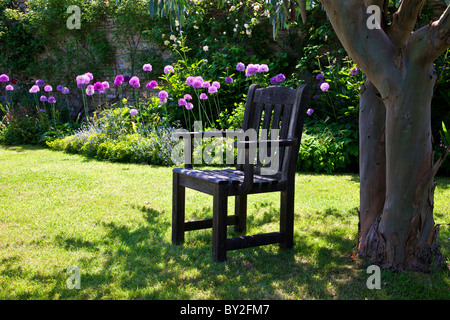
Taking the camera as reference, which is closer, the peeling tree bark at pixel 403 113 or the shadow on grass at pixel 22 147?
the peeling tree bark at pixel 403 113

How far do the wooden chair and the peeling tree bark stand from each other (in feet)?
1.88

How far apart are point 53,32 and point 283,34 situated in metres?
5.64

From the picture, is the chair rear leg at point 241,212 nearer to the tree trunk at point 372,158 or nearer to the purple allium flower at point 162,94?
the tree trunk at point 372,158

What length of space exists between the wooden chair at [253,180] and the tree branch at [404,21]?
2.17 ft

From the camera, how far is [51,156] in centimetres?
711

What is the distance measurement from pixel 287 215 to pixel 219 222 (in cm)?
56

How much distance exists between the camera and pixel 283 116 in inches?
129

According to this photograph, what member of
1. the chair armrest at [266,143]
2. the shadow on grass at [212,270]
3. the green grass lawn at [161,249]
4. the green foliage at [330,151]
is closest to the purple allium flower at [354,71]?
the green foliage at [330,151]

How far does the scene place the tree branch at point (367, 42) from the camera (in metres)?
2.61

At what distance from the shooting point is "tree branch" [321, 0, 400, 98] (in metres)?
2.61
